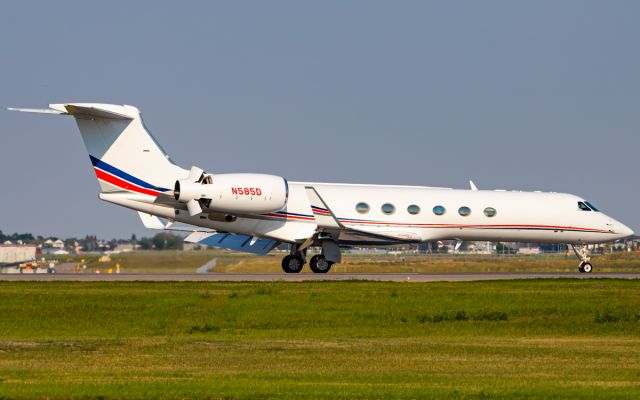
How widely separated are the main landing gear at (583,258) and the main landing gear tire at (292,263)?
10711mm

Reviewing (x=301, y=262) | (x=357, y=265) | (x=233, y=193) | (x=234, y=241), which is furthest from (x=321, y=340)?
(x=357, y=265)

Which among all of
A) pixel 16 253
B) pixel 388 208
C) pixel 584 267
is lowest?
pixel 584 267

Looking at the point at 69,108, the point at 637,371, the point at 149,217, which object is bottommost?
the point at 637,371

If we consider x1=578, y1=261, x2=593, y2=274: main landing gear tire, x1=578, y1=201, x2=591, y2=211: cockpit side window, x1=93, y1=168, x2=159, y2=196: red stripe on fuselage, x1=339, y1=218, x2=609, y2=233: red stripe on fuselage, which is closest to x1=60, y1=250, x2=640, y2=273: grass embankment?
x1=578, y1=261, x2=593, y2=274: main landing gear tire

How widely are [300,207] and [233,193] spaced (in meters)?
2.84

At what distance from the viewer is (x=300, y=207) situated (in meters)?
37.1

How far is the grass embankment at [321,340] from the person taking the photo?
43.7 ft

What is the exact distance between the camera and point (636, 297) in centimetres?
2623

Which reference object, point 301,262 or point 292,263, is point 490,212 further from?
point 292,263

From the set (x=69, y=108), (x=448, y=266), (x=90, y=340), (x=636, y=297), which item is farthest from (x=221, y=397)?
(x=448, y=266)

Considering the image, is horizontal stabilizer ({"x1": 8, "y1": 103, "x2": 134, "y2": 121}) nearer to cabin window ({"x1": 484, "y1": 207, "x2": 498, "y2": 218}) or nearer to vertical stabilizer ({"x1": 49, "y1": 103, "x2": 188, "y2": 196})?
vertical stabilizer ({"x1": 49, "y1": 103, "x2": 188, "y2": 196})

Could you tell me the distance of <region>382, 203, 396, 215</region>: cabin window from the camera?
38.1 m

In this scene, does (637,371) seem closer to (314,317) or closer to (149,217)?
(314,317)

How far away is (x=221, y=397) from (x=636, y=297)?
643 inches
